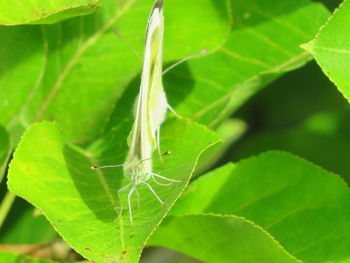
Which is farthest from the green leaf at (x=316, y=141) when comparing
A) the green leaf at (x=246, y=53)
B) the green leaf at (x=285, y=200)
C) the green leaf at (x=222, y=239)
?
the green leaf at (x=222, y=239)

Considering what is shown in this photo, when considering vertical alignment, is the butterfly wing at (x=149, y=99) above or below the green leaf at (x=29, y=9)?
below

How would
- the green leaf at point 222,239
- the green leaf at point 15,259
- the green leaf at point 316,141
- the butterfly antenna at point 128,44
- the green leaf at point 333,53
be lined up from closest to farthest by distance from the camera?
1. the green leaf at point 333,53
2. the green leaf at point 222,239
3. the green leaf at point 15,259
4. the butterfly antenna at point 128,44
5. the green leaf at point 316,141

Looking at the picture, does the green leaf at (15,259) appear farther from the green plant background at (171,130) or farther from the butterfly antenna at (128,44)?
the butterfly antenna at (128,44)

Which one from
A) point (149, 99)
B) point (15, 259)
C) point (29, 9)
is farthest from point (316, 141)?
point (29, 9)

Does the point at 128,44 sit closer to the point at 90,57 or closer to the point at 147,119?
the point at 90,57

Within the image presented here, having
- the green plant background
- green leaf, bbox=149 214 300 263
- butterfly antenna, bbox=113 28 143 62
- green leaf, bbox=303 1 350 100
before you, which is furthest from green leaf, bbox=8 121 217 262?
green leaf, bbox=303 1 350 100

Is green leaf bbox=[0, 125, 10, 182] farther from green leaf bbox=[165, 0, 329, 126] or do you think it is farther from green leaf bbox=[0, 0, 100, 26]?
green leaf bbox=[165, 0, 329, 126]
